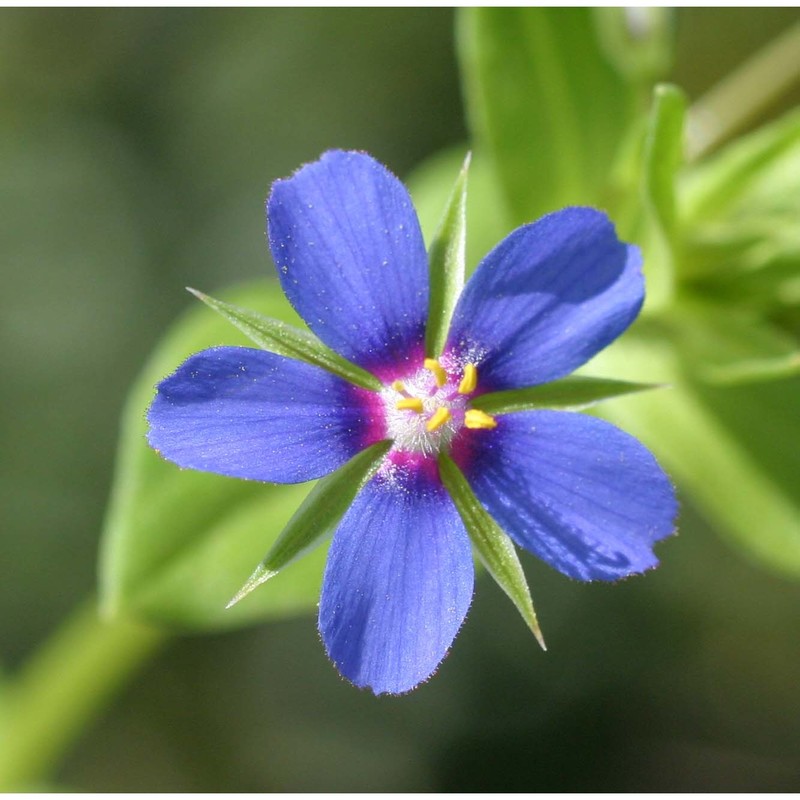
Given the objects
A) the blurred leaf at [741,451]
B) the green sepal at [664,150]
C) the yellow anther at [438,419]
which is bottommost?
the blurred leaf at [741,451]

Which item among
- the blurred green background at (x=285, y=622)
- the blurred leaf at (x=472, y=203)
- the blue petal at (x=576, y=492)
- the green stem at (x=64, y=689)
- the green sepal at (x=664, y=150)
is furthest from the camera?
the blurred green background at (x=285, y=622)

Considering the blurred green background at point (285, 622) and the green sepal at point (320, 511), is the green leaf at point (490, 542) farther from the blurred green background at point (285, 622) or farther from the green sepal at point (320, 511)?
the blurred green background at point (285, 622)

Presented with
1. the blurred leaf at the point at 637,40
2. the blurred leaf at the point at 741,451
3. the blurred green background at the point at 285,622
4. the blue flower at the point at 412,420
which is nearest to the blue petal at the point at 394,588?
the blue flower at the point at 412,420

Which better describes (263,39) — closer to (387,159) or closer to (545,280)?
(387,159)

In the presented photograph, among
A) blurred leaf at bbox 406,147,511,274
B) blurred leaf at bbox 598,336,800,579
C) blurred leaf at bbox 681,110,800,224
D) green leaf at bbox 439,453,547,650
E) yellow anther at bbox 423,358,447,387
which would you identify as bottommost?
blurred leaf at bbox 598,336,800,579

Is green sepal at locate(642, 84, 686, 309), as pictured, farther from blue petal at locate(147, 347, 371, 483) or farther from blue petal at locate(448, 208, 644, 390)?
blue petal at locate(147, 347, 371, 483)

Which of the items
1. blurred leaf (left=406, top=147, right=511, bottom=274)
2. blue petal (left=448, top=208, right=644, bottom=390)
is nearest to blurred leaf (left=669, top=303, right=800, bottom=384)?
blurred leaf (left=406, top=147, right=511, bottom=274)

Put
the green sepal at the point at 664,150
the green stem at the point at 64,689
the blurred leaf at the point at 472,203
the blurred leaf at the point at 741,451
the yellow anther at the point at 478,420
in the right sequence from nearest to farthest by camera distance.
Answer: the yellow anther at the point at 478,420
the green sepal at the point at 664,150
the blurred leaf at the point at 741,451
the blurred leaf at the point at 472,203
the green stem at the point at 64,689
